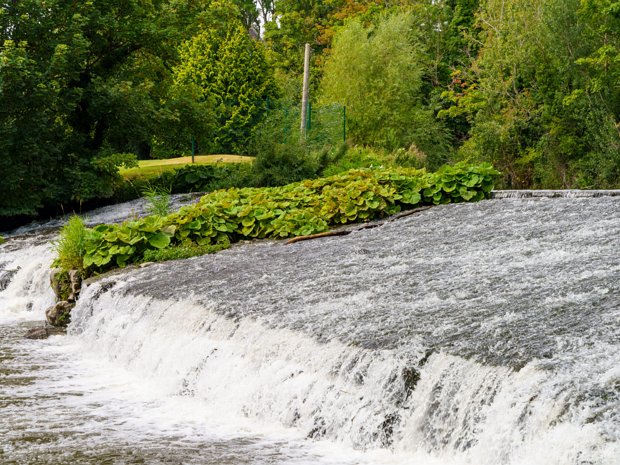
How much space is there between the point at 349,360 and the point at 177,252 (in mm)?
6497

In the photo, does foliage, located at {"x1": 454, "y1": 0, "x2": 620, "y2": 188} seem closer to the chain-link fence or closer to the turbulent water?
the chain-link fence

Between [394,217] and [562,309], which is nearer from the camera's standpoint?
[562,309]

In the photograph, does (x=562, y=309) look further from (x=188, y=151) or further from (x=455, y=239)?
(x=188, y=151)

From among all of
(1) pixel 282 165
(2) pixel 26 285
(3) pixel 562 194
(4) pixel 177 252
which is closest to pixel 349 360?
(4) pixel 177 252

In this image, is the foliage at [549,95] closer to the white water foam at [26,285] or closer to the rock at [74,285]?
the white water foam at [26,285]

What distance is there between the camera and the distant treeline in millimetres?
20156

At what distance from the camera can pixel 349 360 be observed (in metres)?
6.46

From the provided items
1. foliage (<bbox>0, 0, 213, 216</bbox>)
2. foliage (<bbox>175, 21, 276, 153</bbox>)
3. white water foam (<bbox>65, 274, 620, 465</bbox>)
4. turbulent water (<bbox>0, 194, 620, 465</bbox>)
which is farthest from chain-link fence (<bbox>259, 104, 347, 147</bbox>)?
white water foam (<bbox>65, 274, 620, 465</bbox>)

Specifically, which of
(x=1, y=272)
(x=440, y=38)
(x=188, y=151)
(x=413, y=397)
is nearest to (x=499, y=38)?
(x=440, y=38)

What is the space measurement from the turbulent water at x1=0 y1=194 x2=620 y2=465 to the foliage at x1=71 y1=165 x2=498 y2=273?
137 cm

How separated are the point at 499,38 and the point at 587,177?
706 centimetres

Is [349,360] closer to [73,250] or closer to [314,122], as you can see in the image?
[73,250]

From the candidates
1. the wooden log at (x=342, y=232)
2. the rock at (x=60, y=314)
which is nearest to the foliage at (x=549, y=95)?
the wooden log at (x=342, y=232)

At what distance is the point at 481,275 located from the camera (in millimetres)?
8594
